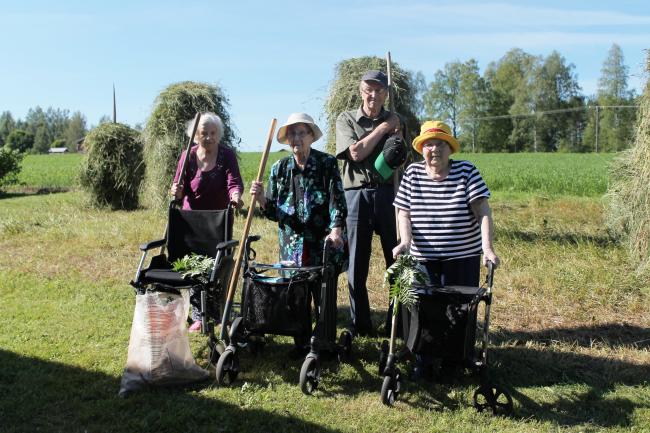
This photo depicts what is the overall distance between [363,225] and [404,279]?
1181mm

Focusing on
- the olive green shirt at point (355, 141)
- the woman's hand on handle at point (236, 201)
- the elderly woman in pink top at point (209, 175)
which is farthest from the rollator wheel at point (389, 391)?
the elderly woman in pink top at point (209, 175)

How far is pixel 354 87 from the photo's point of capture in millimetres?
9266

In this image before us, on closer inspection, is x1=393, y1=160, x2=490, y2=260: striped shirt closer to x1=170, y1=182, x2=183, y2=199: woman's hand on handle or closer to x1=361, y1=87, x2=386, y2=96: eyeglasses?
x1=361, y1=87, x2=386, y2=96: eyeglasses

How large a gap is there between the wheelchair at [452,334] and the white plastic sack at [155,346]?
144cm

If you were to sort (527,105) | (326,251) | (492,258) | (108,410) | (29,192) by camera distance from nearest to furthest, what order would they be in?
(492,258), (108,410), (326,251), (29,192), (527,105)

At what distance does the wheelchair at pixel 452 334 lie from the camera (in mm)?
3953

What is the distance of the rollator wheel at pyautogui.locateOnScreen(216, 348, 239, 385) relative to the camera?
4305 mm

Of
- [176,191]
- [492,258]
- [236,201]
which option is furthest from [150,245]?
[492,258]

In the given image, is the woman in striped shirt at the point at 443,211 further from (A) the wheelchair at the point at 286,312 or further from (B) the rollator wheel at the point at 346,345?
(B) the rollator wheel at the point at 346,345

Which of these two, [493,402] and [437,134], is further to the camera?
[437,134]

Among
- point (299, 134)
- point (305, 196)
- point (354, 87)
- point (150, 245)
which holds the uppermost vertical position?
point (354, 87)

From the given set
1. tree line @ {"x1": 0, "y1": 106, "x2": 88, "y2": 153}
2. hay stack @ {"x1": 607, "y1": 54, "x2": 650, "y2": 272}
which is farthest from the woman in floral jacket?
tree line @ {"x1": 0, "y1": 106, "x2": 88, "y2": 153}

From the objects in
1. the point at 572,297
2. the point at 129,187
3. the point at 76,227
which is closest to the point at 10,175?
the point at 129,187

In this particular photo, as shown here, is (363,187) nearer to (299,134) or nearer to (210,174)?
(299,134)
